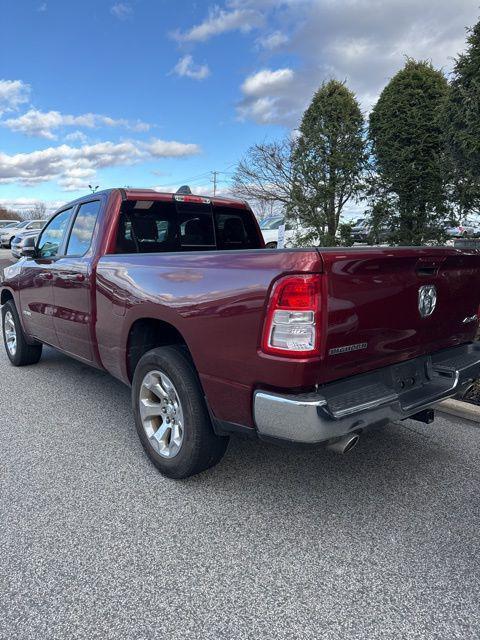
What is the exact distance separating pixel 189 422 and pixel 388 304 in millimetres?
1330

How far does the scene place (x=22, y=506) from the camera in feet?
9.73

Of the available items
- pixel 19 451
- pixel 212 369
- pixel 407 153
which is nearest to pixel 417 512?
pixel 212 369

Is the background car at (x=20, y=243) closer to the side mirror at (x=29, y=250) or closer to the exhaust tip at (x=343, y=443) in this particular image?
the side mirror at (x=29, y=250)

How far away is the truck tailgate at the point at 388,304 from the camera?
7.96 feet

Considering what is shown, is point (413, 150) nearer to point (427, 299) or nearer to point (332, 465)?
point (427, 299)

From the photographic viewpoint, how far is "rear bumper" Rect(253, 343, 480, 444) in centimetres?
236

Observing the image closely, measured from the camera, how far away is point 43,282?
16.4 ft

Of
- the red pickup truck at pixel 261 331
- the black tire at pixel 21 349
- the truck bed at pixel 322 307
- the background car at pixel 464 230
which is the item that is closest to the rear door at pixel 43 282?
the black tire at pixel 21 349

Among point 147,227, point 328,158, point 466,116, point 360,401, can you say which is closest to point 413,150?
point 328,158

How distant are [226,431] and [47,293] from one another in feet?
9.57

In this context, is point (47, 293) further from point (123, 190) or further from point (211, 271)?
point (211, 271)

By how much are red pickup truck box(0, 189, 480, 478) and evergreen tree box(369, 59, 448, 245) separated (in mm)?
4600

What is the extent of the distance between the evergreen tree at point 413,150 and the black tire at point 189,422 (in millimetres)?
5669

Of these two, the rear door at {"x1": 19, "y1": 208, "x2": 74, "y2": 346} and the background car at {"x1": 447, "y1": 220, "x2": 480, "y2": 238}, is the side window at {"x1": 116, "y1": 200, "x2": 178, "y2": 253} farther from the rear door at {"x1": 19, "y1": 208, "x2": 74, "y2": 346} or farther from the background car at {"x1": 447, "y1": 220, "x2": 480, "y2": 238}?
the background car at {"x1": 447, "y1": 220, "x2": 480, "y2": 238}
